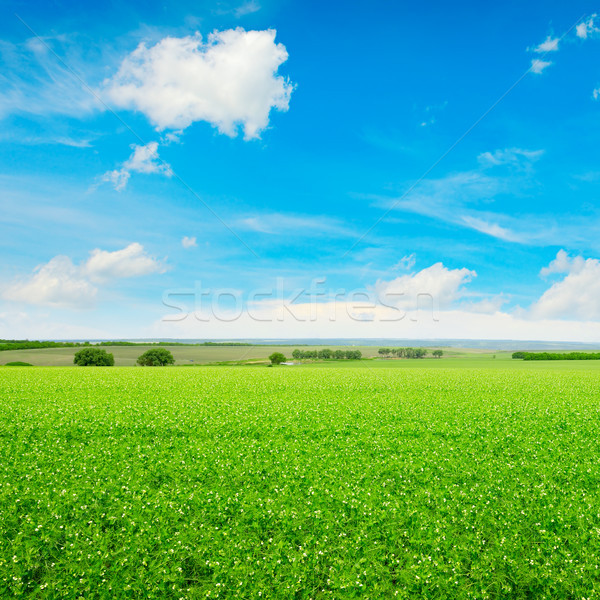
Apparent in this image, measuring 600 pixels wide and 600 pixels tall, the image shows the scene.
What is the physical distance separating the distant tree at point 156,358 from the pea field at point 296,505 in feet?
197

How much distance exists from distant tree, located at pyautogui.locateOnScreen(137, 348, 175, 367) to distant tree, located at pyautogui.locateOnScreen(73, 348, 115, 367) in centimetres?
549

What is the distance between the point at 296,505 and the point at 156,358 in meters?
71.1

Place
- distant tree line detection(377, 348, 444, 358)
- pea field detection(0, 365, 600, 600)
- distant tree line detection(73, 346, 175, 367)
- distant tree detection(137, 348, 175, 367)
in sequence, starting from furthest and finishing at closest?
1. distant tree line detection(377, 348, 444, 358)
2. distant tree detection(137, 348, 175, 367)
3. distant tree line detection(73, 346, 175, 367)
4. pea field detection(0, 365, 600, 600)

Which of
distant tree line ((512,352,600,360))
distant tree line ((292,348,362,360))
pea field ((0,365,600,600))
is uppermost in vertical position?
pea field ((0,365,600,600))

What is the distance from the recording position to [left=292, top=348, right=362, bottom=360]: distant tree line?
7544cm

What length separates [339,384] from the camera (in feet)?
82.7

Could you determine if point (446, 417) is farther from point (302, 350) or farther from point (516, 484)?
point (302, 350)

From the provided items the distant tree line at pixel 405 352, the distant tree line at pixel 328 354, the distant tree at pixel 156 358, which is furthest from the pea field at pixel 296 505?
the distant tree line at pixel 405 352

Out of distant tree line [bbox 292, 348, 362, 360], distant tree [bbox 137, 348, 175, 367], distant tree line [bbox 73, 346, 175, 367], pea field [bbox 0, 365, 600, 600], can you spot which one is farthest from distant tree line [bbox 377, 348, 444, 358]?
pea field [bbox 0, 365, 600, 600]

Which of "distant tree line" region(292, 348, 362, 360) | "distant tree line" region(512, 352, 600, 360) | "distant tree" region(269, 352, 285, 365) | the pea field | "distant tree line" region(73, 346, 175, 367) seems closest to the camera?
the pea field

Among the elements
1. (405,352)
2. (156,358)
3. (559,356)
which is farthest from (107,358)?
(559,356)

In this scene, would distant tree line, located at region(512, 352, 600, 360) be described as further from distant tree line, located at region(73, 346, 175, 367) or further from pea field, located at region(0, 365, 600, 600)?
distant tree line, located at region(73, 346, 175, 367)

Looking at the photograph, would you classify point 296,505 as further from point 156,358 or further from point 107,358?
point 107,358

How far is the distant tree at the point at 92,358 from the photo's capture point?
68.4m
